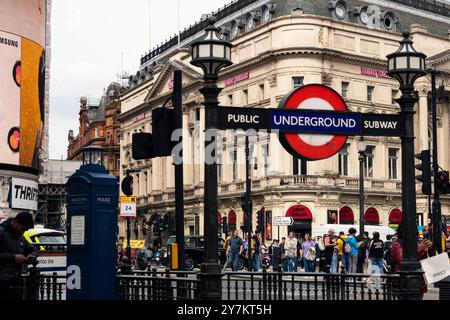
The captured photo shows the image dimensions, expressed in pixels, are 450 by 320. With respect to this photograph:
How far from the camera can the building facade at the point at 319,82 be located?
62.0 meters

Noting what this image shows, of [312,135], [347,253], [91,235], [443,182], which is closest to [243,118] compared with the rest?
[312,135]

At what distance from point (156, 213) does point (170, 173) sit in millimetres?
5372

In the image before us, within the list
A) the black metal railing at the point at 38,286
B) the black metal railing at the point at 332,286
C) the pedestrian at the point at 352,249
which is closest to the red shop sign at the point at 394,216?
the pedestrian at the point at 352,249

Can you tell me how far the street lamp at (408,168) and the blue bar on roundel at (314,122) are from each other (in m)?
0.94

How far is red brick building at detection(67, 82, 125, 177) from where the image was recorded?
116438mm

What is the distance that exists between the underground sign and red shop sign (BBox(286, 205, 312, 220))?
48.3 m

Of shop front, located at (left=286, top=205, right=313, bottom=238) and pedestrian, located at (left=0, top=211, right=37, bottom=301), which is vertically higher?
shop front, located at (left=286, top=205, right=313, bottom=238)

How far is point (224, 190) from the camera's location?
232 ft

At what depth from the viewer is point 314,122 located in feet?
42.3

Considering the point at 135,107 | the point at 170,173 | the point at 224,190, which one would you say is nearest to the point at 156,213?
the point at 170,173

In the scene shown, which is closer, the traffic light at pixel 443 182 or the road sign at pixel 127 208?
the traffic light at pixel 443 182

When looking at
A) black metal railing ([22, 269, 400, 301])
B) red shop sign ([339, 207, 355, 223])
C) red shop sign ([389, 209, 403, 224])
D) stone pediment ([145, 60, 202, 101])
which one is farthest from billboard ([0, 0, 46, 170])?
black metal railing ([22, 269, 400, 301])

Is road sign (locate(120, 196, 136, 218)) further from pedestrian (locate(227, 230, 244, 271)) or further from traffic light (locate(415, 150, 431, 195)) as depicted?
traffic light (locate(415, 150, 431, 195))

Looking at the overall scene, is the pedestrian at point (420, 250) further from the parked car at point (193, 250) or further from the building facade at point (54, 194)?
the building facade at point (54, 194)
